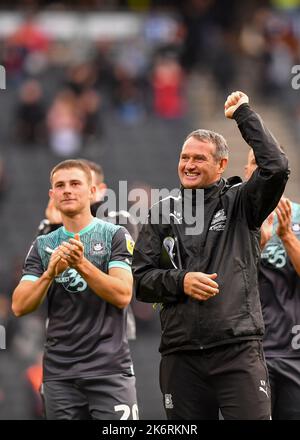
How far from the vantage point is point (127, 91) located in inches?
793

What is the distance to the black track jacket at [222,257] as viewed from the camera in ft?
22.2

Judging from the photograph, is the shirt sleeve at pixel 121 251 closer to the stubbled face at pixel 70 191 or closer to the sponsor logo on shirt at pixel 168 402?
the stubbled face at pixel 70 191

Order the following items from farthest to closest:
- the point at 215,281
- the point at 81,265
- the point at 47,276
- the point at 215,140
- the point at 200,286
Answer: the point at 47,276, the point at 81,265, the point at 215,140, the point at 215,281, the point at 200,286

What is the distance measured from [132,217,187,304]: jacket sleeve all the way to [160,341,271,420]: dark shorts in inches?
14.1

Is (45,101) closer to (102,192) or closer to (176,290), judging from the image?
(102,192)

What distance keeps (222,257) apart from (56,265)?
1097 millimetres

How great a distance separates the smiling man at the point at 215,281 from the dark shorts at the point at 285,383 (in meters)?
1.07

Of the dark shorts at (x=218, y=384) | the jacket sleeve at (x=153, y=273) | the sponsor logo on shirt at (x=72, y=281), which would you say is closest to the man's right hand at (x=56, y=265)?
the sponsor logo on shirt at (x=72, y=281)

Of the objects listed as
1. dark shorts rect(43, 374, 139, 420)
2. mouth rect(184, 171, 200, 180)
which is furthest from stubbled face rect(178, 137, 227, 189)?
dark shorts rect(43, 374, 139, 420)

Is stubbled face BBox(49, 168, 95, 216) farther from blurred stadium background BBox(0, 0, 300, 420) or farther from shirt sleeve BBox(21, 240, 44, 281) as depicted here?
blurred stadium background BBox(0, 0, 300, 420)

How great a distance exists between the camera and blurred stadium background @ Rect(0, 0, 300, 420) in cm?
1764

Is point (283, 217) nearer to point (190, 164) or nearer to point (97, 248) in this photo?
point (190, 164)

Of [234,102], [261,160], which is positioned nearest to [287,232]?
[261,160]

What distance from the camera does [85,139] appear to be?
18969 millimetres
